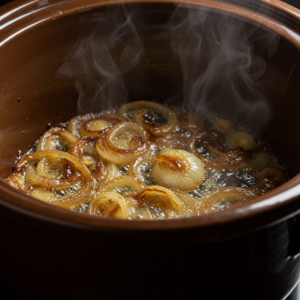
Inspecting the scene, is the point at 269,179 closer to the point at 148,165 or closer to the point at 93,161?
the point at 148,165

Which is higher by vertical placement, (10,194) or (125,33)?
(125,33)

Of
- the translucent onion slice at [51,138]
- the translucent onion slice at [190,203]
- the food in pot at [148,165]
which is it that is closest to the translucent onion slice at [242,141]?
the food in pot at [148,165]

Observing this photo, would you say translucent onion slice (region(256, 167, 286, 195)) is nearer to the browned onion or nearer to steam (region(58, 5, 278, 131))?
steam (region(58, 5, 278, 131))

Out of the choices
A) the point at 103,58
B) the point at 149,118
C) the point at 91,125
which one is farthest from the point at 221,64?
the point at 91,125

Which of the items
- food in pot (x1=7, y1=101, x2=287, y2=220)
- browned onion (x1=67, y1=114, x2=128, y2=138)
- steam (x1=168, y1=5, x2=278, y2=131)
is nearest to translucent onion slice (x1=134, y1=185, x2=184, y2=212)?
food in pot (x1=7, y1=101, x2=287, y2=220)

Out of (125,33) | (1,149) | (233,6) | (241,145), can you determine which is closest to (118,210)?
(1,149)

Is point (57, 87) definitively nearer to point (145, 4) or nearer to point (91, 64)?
point (91, 64)
